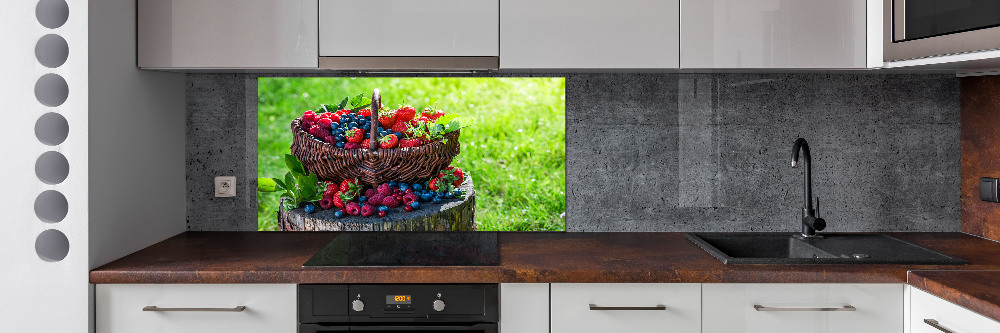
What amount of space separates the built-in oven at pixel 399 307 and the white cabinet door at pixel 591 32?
0.69 metres

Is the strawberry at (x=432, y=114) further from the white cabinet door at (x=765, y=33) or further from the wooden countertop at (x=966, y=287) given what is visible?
the wooden countertop at (x=966, y=287)

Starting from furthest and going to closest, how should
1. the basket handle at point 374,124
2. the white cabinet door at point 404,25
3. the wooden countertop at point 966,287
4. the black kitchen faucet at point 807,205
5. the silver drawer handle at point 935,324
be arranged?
the basket handle at point 374,124
the black kitchen faucet at point 807,205
the white cabinet door at point 404,25
the silver drawer handle at point 935,324
the wooden countertop at point 966,287

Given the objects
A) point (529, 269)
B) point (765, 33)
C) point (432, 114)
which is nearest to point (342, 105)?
point (432, 114)

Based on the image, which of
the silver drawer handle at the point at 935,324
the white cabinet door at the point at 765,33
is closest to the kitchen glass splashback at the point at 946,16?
the white cabinet door at the point at 765,33

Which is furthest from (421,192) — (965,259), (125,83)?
(965,259)

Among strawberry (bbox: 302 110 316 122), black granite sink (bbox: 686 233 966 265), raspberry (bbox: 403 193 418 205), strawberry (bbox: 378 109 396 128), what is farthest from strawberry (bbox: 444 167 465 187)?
black granite sink (bbox: 686 233 966 265)

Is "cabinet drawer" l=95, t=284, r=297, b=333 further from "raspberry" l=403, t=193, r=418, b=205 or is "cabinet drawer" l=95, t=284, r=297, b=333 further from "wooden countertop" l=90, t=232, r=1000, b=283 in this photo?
"raspberry" l=403, t=193, r=418, b=205

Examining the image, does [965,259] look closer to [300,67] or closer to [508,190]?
[508,190]

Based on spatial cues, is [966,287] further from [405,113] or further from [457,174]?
[405,113]

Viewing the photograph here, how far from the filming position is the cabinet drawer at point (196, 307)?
5.84 feet

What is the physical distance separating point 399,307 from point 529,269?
328mm

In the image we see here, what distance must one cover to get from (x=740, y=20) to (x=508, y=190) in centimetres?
97

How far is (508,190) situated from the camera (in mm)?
2568

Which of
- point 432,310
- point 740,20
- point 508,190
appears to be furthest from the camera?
point 508,190
